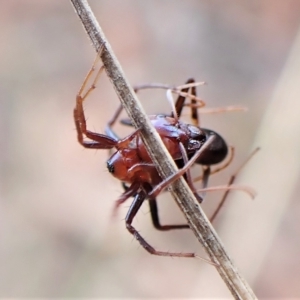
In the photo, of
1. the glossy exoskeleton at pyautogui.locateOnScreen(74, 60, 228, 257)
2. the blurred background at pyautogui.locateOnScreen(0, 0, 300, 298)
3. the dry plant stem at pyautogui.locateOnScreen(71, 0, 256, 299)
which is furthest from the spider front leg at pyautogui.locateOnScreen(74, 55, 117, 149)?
the blurred background at pyautogui.locateOnScreen(0, 0, 300, 298)

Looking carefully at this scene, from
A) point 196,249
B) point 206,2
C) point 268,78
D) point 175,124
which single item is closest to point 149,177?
point 175,124

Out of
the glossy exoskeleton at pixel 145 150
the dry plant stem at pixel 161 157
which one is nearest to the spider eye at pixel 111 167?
the glossy exoskeleton at pixel 145 150

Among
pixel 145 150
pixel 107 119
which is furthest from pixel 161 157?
pixel 107 119

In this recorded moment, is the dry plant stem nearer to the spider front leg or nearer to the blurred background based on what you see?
the spider front leg

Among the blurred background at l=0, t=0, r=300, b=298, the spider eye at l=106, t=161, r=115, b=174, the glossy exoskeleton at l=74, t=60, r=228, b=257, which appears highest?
the glossy exoskeleton at l=74, t=60, r=228, b=257

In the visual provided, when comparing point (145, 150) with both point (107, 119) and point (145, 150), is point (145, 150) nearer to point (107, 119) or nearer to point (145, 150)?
point (145, 150)

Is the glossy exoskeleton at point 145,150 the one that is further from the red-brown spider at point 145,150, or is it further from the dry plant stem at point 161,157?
the dry plant stem at point 161,157

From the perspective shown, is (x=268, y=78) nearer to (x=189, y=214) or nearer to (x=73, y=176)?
(x=73, y=176)
